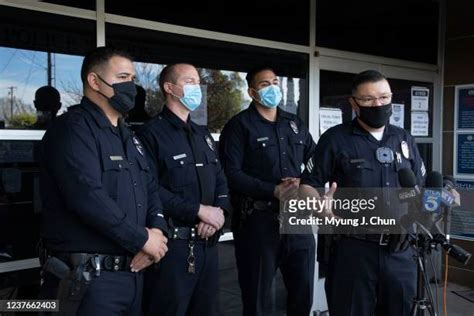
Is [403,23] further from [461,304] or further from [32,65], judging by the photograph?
[32,65]

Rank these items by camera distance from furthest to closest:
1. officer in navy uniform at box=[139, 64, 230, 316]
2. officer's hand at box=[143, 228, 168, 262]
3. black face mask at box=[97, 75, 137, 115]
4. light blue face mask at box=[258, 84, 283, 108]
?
1. light blue face mask at box=[258, 84, 283, 108]
2. officer in navy uniform at box=[139, 64, 230, 316]
3. black face mask at box=[97, 75, 137, 115]
4. officer's hand at box=[143, 228, 168, 262]

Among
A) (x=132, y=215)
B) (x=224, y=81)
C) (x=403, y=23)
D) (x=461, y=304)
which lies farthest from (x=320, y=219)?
(x=403, y=23)

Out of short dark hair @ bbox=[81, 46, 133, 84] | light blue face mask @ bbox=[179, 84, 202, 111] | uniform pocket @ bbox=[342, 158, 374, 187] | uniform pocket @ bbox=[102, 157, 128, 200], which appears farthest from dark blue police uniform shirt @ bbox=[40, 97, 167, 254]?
uniform pocket @ bbox=[342, 158, 374, 187]

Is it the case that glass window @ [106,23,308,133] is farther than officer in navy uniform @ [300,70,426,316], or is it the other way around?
glass window @ [106,23,308,133]

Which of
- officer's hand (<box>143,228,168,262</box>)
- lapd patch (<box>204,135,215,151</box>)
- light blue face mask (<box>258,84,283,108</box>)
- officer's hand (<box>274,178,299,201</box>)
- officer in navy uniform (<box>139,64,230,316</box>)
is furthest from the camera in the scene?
light blue face mask (<box>258,84,283,108</box>)

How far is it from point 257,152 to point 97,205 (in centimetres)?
147

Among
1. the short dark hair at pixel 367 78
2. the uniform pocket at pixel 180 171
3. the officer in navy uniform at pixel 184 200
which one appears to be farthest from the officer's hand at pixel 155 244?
the short dark hair at pixel 367 78

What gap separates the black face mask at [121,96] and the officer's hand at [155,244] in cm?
59

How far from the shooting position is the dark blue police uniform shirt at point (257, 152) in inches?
131

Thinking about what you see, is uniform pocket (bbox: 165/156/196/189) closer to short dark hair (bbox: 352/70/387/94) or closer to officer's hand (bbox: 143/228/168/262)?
officer's hand (bbox: 143/228/168/262)

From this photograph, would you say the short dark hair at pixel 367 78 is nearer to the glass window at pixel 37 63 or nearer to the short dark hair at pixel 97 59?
the short dark hair at pixel 97 59

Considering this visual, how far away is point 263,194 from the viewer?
327cm

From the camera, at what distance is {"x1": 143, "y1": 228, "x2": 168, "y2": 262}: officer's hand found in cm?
228

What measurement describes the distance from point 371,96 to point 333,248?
0.86 meters
